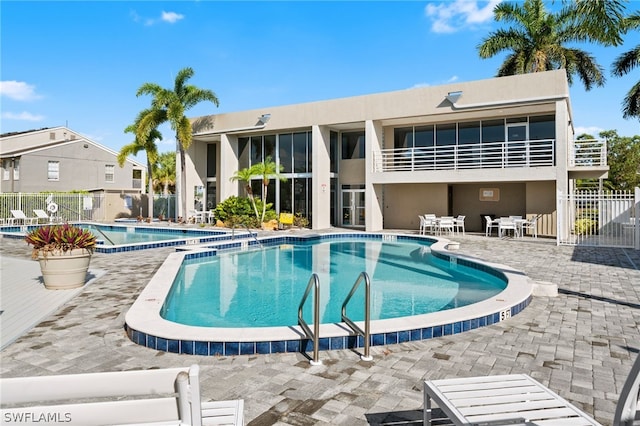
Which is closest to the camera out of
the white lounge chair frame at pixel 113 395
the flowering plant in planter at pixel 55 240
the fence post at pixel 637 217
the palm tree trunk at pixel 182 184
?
the white lounge chair frame at pixel 113 395

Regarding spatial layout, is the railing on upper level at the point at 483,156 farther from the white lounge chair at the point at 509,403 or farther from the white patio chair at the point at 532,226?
the white lounge chair at the point at 509,403

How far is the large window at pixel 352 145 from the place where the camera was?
22922 millimetres

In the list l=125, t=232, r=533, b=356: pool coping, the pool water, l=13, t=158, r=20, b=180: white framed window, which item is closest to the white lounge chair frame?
l=125, t=232, r=533, b=356: pool coping

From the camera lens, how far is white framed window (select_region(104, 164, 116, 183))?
3607cm

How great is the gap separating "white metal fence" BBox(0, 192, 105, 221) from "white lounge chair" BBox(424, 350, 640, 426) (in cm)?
2789

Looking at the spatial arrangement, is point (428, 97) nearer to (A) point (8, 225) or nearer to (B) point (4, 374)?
(B) point (4, 374)

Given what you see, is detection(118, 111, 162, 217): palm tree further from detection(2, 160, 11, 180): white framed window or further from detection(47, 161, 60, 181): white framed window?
detection(2, 160, 11, 180): white framed window

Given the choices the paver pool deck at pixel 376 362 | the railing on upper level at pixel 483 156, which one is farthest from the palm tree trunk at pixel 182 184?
the paver pool deck at pixel 376 362

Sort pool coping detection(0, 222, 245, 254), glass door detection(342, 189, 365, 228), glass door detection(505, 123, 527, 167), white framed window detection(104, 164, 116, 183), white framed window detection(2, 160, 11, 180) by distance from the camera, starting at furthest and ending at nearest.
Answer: white framed window detection(104, 164, 116, 183) → white framed window detection(2, 160, 11, 180) → glass door detection(342, 189, 365, 228) → glass door detection(505, 123, 527, 167) → pool coping detection(0, 222, 245, 254)

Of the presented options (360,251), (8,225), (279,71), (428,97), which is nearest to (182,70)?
(279,71)

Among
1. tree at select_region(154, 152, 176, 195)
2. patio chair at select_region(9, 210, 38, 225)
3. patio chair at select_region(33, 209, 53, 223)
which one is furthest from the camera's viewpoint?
tree at select_region(154, 152, 176, 195)

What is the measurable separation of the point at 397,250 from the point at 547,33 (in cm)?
1828

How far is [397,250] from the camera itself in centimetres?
1466

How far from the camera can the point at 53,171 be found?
31875 mm
